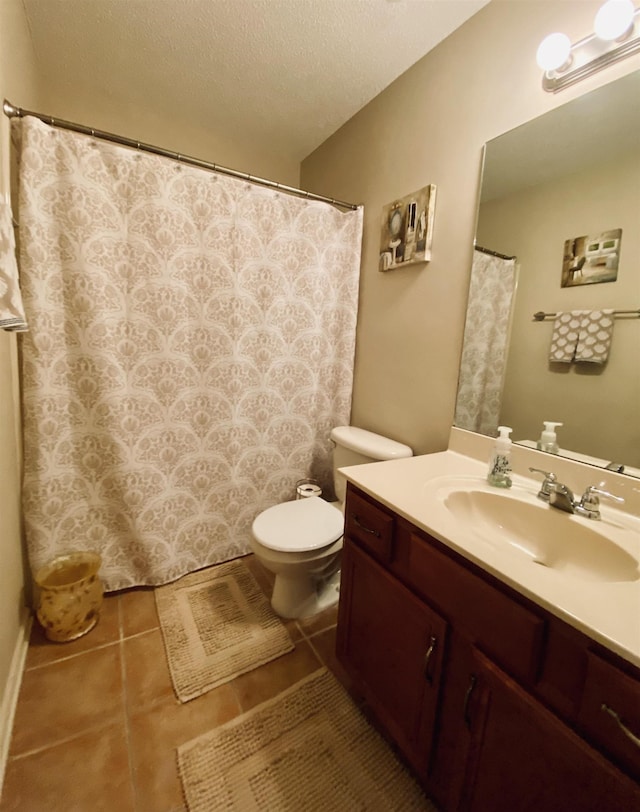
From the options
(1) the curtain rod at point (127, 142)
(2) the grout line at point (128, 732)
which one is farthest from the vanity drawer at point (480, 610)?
(1) the curtain rod at point (127, 142)

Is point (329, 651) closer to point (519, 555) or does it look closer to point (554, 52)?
point (519, 555)

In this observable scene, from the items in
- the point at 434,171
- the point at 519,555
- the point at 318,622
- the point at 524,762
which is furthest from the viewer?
the point at 318,622

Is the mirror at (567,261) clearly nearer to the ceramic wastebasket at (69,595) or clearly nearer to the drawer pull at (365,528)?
the drawer pull at (365,528)

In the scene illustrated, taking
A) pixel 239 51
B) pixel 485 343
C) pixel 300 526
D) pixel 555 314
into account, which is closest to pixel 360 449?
pixel 300 526

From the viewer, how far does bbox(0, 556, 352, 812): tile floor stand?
0.93 metres

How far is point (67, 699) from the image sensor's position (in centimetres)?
115

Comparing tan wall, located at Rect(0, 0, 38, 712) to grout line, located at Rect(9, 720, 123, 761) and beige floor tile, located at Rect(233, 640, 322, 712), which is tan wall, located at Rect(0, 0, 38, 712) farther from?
beige floor tile, located at Rect(233, 640, 322, 712)

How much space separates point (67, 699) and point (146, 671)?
9.2 inches

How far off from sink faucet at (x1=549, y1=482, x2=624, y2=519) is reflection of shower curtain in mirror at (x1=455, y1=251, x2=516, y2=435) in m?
0.33

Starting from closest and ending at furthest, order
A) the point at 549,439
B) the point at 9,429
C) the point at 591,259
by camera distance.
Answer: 1. the point at 591,259
2. the point at 549,439
3. the point at 9,429

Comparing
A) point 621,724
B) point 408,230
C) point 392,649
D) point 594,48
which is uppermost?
point 594,48

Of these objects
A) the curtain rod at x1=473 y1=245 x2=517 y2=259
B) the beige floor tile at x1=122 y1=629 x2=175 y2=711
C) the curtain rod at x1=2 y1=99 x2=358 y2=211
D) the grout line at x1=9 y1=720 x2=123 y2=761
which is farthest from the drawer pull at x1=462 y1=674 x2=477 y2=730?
the curtain rod at x1=2 y1=99 x2=358 y2=211

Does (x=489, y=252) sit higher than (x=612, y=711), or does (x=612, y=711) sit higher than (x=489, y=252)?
(x=489, y=252)

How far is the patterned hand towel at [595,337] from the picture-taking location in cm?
93
